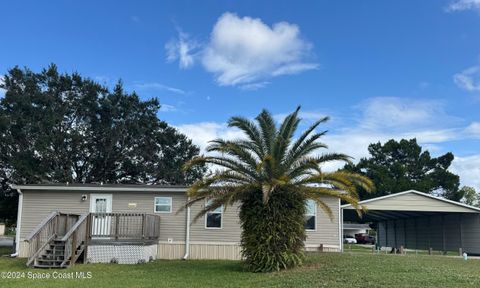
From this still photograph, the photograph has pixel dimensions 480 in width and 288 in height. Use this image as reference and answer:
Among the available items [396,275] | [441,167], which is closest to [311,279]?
[396,275]

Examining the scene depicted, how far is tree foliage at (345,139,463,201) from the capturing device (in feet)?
158

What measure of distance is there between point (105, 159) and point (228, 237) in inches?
650

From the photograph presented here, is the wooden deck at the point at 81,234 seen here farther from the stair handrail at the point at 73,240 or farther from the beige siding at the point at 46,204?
the beige siding at the point at 46,204

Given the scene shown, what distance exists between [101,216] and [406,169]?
40.5 m

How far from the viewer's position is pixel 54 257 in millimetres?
16141

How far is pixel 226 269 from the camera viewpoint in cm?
1470

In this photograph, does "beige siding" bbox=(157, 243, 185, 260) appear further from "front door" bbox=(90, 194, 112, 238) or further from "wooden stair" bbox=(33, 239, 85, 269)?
"wooden stair" bbox=(33, 239, 85, 269)

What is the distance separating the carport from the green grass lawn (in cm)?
365

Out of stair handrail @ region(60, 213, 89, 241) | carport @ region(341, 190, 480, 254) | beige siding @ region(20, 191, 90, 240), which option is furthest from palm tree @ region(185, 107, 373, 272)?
beige siding @ region(20, 191, 90, 240)

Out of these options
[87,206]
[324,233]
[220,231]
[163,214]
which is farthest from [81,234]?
[324,233]

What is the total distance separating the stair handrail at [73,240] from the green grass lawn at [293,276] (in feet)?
1.72

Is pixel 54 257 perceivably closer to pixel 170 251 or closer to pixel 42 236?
pixel 42 236

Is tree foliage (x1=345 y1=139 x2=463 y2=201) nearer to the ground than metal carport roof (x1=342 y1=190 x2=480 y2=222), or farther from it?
farther from it

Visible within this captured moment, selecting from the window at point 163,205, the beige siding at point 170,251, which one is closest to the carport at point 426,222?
the beige siding at point 170,251
